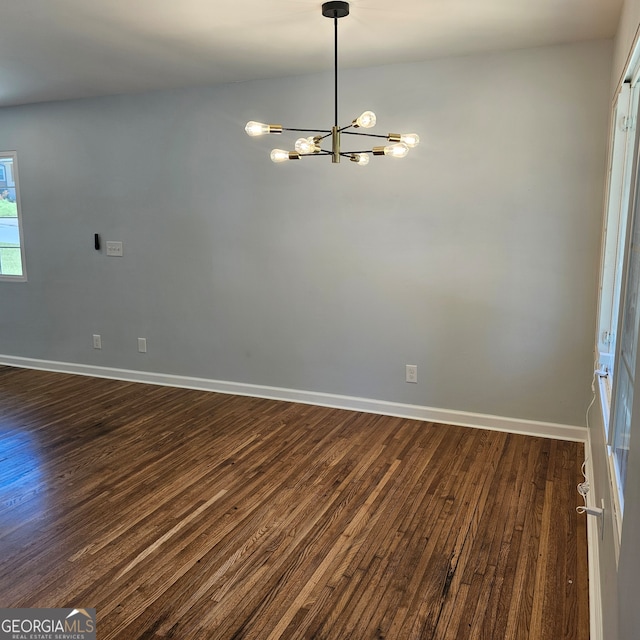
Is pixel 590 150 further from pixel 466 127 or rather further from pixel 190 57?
pixel 190 57

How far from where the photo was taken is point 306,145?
9.02 ft

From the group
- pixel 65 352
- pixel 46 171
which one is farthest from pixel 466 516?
pixel 46 171

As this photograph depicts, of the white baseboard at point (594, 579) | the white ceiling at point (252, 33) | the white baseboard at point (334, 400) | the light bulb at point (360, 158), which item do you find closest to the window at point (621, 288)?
the white baseboard at point (594, 579)

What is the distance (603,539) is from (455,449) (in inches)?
63.5

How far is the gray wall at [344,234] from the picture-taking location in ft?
11.6

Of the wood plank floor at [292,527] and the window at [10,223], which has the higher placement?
the window at [10,223]

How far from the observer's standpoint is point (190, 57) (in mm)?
3621

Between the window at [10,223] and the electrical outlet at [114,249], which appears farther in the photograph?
the window at [10,223]

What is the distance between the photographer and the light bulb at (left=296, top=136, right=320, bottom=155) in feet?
8.99

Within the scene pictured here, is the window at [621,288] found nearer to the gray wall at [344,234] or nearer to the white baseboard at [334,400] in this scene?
the gray wall at [344,234]

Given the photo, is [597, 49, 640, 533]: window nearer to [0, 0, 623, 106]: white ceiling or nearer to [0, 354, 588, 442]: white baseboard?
[0, 0, 623, 106]: white ceiling

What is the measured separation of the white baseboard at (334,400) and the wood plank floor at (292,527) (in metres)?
0.10

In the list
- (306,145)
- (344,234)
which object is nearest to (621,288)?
(306,145)

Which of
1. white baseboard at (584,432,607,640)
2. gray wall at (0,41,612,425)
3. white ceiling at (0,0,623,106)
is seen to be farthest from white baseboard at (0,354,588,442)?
white ceiling at (0,0,623,106)
